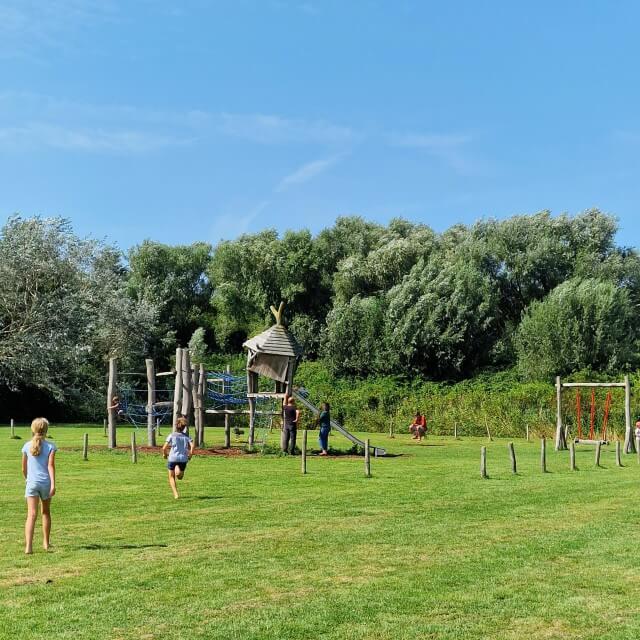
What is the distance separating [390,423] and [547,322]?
10.9 meters

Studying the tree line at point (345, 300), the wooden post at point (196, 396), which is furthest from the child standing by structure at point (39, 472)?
the tree line at point (345, 300)

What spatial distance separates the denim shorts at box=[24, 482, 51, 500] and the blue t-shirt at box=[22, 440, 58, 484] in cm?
3

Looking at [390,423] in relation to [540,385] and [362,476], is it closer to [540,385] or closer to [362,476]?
[540,385]

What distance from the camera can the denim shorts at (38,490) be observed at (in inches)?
456

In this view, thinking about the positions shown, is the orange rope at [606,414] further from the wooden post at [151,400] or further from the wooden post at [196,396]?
the wooden post at [151,400]

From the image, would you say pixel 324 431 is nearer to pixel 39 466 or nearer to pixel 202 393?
pixel 202 393

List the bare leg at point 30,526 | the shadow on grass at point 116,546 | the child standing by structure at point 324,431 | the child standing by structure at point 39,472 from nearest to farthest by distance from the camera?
1. the bare leg at point 30,526
2. the child standing by structure at point 39,472
3. the shadow on grass at point 116,546
4. the child standing by structure at point 324,431

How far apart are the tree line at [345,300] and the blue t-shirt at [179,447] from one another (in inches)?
1292

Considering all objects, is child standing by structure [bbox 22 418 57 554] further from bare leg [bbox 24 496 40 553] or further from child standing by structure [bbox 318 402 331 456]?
child standing by structure [bbox 318 402 331 456]

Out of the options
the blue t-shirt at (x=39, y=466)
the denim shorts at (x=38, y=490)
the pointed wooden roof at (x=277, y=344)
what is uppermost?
the pointed wooden roof at (x=277, y=344)

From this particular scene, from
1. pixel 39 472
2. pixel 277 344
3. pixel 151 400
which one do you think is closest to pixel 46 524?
pixel 39 472

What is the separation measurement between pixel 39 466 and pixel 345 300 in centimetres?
5052

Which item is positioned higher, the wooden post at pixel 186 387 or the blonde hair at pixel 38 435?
the wooden post at pixel 186 387

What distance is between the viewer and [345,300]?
61.8 meters
